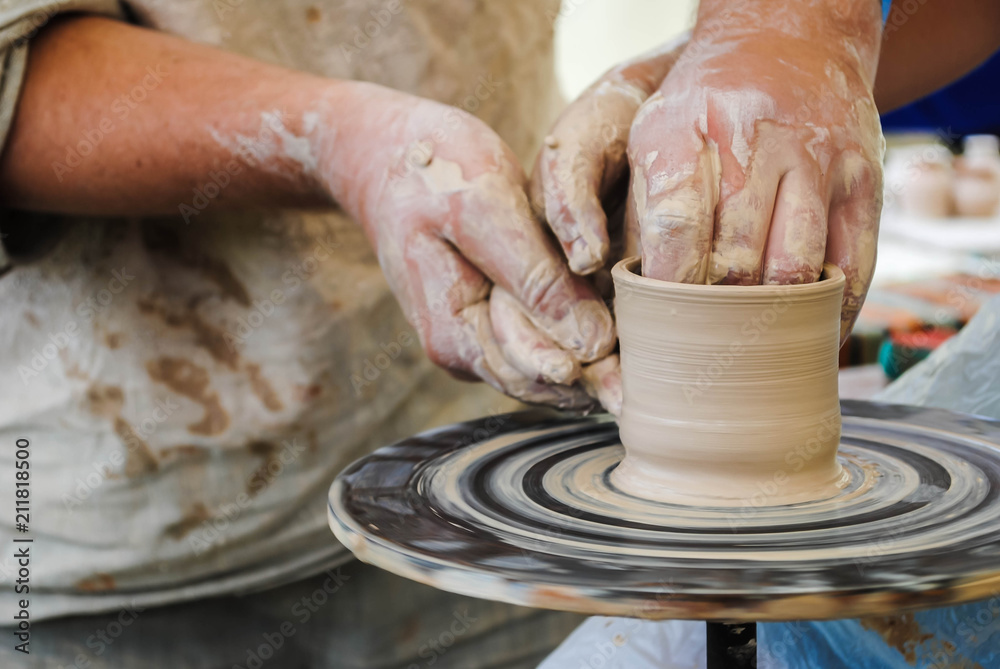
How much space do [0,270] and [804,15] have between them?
97cm

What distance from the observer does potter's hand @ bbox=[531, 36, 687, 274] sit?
0.90m

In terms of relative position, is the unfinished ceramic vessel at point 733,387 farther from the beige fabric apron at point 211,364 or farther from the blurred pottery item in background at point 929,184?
the blurred pottery item in background at point 929,184

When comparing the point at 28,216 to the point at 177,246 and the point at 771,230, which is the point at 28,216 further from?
the point at 771,230

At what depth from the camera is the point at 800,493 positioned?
0.82 m

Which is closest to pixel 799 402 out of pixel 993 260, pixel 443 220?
pixel 443 220

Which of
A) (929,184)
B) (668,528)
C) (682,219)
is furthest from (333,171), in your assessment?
(929,184)

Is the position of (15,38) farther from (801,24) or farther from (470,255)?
(801,24)

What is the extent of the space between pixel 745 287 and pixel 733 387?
3.5 inches

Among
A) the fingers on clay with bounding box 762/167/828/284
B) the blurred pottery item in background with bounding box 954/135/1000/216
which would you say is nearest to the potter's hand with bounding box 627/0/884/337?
the fingers on clay with bounding box 762/167/828/284

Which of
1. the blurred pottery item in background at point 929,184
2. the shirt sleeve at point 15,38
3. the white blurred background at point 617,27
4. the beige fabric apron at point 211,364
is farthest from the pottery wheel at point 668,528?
the blurred pottery item in background at point 929,184

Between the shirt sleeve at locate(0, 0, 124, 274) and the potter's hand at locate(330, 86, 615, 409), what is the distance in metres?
0.37

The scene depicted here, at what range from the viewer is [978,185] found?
14.5 ft

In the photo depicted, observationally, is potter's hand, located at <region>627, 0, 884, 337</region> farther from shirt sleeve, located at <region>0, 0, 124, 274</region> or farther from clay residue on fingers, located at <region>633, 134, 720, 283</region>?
shirt sleeve, located at <region>0, 0, 124, 274</region>

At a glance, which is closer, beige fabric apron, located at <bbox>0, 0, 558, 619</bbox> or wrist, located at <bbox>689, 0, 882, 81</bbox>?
wrist, located at <bbox>689, 0, 882, 81</bbox>
